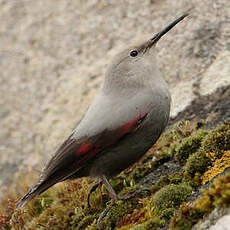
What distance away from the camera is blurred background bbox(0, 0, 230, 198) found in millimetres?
6352

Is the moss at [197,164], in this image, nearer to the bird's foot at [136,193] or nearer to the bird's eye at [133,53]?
the bird's foot at [136,193]

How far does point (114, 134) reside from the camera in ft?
14.2

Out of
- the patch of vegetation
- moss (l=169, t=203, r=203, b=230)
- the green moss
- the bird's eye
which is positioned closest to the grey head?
the bird's eye

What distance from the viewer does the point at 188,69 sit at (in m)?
6.39

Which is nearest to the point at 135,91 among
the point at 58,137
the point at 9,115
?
the point at 58,137

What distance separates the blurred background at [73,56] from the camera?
6.35 metres

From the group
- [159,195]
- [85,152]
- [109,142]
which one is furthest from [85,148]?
[159,195]

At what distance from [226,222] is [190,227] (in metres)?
0.41

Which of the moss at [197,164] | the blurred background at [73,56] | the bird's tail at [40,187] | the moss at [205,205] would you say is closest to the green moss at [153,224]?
the moss at [205,205]

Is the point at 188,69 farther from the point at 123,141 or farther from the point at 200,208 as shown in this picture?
the point at 200,208

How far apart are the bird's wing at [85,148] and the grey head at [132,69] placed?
1.67 ft

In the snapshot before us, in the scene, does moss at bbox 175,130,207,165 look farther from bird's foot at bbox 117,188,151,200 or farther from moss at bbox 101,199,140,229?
moss at bbox 101,199,140,229

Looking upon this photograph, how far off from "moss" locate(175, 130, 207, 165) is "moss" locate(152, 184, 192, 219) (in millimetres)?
811

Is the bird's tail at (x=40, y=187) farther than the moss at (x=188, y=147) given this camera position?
No
